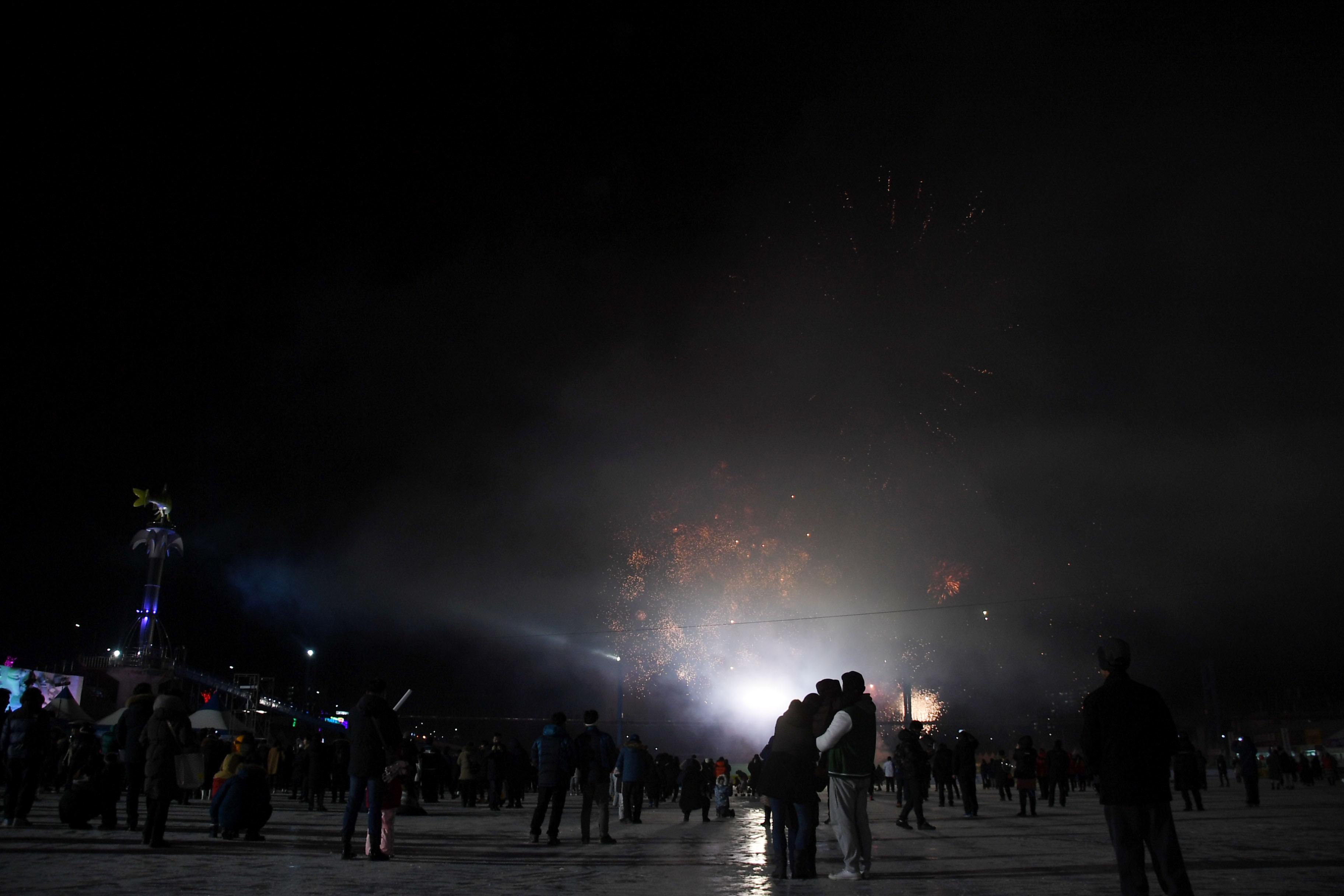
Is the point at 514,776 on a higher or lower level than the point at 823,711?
lower

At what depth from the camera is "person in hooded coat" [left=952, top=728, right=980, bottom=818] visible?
16.9 meters

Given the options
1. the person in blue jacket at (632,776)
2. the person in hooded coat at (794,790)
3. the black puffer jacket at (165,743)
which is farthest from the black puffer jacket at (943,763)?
the black puffer jacket at (165,743)

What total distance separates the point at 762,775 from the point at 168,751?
5.99m

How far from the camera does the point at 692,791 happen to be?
18453 mm

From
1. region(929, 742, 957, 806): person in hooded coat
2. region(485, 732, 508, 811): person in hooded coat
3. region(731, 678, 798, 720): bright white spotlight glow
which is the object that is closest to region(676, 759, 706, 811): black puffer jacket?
region(485, 732, 508, 811): person in hooded coat

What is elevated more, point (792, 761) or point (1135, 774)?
point (1135, 774)

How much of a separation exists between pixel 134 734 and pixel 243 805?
146cm

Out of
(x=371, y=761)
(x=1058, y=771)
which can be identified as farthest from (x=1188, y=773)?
(x=371, y=761)

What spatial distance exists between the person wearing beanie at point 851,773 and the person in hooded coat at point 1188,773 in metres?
13.0

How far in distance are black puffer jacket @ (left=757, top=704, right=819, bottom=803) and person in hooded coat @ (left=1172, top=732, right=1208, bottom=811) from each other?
13052mm

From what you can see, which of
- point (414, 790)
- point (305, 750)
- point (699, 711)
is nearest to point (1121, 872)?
point (414, 790)

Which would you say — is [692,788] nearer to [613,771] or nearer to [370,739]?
[613,771]

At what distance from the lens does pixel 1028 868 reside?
7594mm

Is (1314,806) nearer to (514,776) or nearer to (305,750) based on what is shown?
(514,776)
